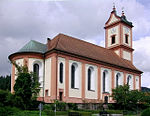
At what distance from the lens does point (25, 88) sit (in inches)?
1125

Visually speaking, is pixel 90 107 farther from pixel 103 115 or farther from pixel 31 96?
pixel 31 96

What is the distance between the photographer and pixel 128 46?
188ft

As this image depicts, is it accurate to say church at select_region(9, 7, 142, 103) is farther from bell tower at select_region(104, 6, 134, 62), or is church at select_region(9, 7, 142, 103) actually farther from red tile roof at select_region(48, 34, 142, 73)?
bell tower at select_region(104, 6, 134, 62)

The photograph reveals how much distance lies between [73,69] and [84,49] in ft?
18.7

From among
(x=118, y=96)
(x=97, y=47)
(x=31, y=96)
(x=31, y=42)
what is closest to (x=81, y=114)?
(x=31, y=96)

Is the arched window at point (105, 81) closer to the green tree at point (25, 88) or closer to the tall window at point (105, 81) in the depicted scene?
the tall window at point (105, 81)

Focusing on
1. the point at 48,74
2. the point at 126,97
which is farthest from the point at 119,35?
the point at 48,74

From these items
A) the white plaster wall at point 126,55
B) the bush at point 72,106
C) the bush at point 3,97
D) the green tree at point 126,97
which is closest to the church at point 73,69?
the white plaster wall at point 126,55

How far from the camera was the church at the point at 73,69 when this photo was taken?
124 feet

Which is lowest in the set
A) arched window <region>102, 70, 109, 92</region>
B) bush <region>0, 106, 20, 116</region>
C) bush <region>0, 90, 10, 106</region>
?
bush <region>0, 106, 20, 116</region>

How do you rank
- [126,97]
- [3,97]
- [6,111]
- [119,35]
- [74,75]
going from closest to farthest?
1. [6,111]
2. [3,97]
3. [126,97]
4. [74,75]
5. [119,35]

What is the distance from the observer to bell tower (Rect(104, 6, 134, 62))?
5547 centimetres

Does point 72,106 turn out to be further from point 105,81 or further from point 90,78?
point 105,81

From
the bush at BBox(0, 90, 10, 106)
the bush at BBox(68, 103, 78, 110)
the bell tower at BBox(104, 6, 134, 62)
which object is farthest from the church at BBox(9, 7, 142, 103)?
the bush at BBox(0, 90, 10, 106)
